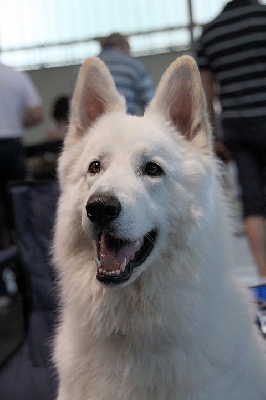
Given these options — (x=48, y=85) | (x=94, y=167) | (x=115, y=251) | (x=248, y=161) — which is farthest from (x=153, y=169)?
(x=48, y=85)

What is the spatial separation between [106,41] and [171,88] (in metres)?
2.68

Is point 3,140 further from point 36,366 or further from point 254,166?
point 36,366

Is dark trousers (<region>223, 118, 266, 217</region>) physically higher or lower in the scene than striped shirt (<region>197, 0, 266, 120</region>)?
lower

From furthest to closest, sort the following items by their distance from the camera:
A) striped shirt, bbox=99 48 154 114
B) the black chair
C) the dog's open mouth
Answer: striped shirt, bbox=99 48 154 114
the black chair
the dog's open mouth

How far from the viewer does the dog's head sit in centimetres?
165

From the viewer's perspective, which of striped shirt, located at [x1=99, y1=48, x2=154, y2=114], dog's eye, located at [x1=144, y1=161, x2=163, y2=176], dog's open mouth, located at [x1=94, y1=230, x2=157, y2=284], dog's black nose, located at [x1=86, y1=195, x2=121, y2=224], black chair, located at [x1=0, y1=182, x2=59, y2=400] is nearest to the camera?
dog's black nose, located at [x1=86, y1=195, x2=121, y2=224]

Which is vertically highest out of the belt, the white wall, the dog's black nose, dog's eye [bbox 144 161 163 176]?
the white wall

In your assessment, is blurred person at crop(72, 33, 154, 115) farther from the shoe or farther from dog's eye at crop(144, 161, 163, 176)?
dog's eye at crop(144, 161, 163, 176)

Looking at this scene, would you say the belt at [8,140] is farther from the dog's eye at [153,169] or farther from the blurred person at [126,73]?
the dog's eye at [153,169]

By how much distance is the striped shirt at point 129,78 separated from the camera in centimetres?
417

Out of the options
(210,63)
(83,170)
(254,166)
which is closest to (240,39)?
(210,63)

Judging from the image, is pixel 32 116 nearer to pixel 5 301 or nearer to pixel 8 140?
pixel 8 140

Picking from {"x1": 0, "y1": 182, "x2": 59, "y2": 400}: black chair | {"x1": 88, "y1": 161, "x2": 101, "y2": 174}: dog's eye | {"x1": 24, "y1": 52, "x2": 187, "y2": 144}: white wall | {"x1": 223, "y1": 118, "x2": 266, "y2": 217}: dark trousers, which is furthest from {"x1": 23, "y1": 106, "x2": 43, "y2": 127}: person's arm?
{"x1": 24, "y1": 52, "x2": 187, "y2": 144}: white wall

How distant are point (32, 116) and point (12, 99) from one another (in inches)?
8.9
